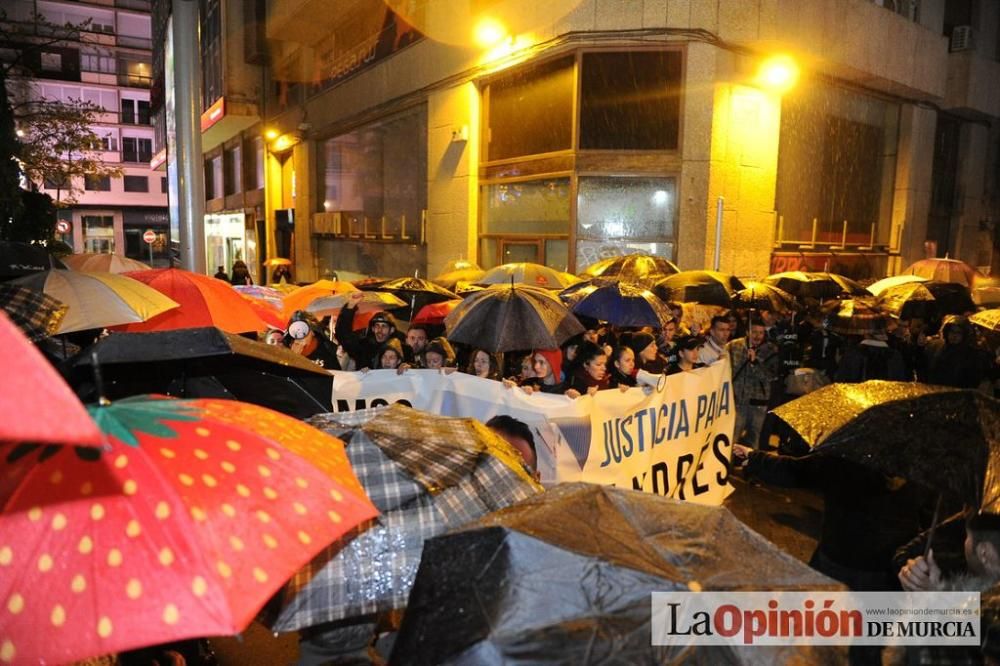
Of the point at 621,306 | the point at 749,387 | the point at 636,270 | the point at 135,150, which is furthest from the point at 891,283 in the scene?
the point at 135,150

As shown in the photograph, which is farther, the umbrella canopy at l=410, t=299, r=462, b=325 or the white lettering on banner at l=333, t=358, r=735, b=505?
the umbrella canopy at l=410, t=299, r=462, b=325

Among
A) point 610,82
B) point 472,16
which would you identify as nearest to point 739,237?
point 610,82

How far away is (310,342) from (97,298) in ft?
7.48

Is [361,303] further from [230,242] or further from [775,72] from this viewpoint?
[230,242]

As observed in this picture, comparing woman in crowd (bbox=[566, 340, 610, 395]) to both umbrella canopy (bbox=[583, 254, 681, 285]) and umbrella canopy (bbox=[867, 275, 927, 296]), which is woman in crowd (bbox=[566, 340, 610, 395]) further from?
umbrella canopy (bbox=[867, 275, 927, 296])

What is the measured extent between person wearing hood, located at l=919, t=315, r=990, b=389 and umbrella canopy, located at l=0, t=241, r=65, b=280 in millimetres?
11504

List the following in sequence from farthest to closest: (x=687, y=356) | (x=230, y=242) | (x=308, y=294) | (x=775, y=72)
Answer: (x=230, y=242), (x=775, y=72), (x=308, y=294), (x=687, y=356)

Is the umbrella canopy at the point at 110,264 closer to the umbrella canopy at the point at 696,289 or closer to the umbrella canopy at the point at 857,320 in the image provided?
the umbrella canopy at the point at 696,289

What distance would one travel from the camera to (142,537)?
1671 millimetres

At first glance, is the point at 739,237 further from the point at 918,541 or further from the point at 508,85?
the point at 918,541

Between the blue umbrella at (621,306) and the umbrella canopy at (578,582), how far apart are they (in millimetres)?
5300

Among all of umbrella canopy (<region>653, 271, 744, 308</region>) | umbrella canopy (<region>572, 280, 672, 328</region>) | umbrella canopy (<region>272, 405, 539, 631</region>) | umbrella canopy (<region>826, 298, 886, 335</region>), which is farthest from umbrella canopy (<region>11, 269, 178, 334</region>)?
umbrella canopy (<region>826, 298, 886, 335</region>)

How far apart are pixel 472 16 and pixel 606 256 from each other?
6.10 meters

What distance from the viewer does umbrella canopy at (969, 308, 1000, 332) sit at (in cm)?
889
